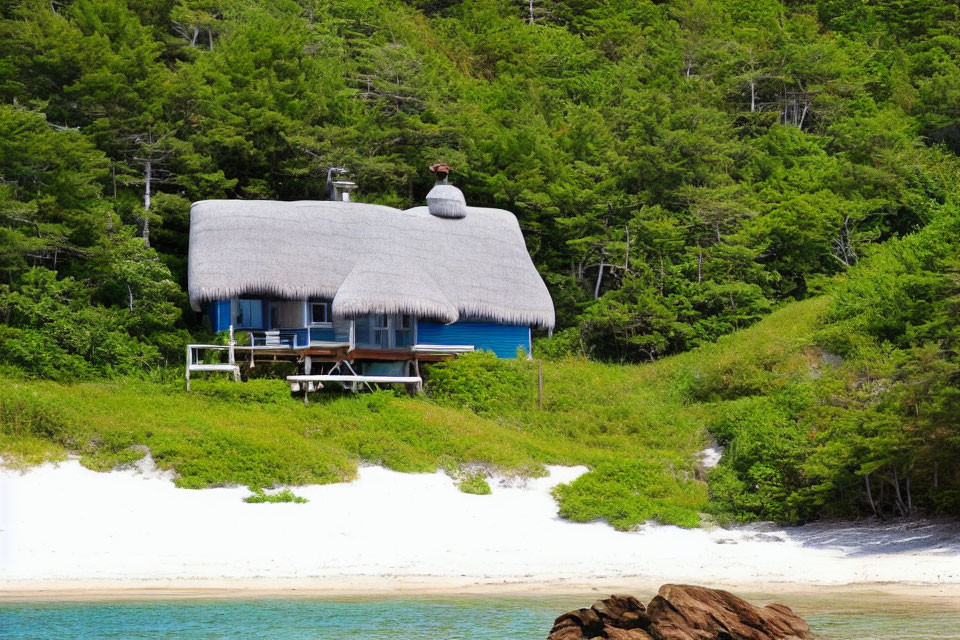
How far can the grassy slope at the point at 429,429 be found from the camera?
20.7 m

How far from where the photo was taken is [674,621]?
1167 cm

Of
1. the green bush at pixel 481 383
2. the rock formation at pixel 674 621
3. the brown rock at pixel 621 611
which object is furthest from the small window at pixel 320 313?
the brown rock at pixel 621 611

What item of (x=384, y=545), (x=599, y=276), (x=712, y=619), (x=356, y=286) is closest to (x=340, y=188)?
(x=356, y=286)

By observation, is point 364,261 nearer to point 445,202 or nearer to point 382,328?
point 382,328

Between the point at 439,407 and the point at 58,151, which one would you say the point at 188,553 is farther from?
the point at 58,151

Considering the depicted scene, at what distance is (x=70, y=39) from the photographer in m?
34.2

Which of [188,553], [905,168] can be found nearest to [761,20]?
[905,168]

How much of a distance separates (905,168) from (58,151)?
27286mm

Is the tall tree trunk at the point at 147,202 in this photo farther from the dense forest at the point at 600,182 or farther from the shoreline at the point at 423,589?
the shoreline at the point at 423,589

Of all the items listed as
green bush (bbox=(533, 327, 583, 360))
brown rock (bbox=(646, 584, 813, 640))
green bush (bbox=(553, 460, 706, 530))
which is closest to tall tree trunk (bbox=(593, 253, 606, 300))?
green bush (bbox=(533, 327, 583, 360))

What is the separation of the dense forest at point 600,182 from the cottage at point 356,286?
7.80 feet

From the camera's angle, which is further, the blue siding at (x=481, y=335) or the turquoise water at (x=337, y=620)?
the blue siding at (x=481, y=335)

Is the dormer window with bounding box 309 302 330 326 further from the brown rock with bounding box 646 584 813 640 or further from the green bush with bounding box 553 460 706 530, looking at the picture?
the brown rock with bounding box 646 584 813 640

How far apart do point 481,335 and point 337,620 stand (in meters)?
17.2
